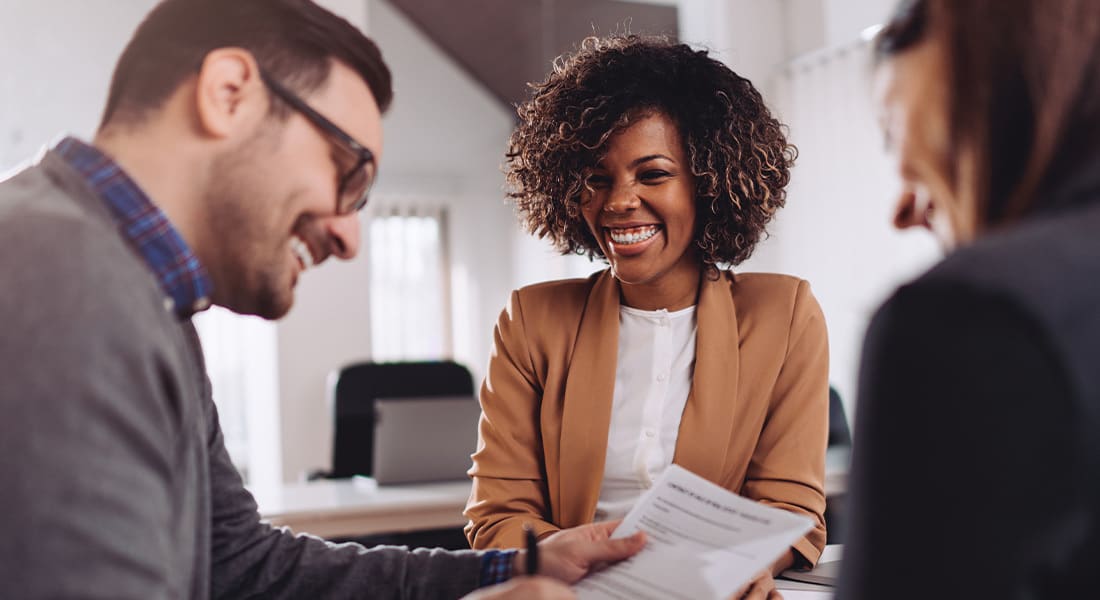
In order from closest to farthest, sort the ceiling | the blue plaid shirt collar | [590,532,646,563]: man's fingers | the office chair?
the blue plaid shirt collar
[590,532,646,563]: man's fingers
the office chair
the ceiling

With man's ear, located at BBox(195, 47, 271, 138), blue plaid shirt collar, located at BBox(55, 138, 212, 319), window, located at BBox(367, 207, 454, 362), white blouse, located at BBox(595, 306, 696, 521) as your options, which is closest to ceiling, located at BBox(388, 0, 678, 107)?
window, located at BBox(367, 207, 454, 362)

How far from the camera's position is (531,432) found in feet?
5.48

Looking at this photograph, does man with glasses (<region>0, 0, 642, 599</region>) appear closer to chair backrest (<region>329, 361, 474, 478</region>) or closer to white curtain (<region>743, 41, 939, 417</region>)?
chair backrest (<region>329, 361, 474, 478</region>)

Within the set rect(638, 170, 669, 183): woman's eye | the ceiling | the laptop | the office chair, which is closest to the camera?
rect(638, 170, 669, 183): woman's eye

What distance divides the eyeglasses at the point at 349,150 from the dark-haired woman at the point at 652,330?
2.18 feet

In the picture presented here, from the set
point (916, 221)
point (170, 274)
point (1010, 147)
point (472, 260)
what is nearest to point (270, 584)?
point (170, 274)

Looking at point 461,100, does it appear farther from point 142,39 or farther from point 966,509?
point 966,509

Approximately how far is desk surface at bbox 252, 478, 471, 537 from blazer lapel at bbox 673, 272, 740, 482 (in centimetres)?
142

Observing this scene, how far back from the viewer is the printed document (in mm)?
1066

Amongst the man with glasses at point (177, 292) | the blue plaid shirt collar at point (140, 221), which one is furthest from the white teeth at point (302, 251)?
the blue plaid shirt collar at point (140, 221)

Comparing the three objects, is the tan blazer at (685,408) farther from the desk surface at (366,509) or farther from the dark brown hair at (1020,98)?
the desk surface at (366,509)

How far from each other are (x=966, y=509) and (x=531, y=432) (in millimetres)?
1158

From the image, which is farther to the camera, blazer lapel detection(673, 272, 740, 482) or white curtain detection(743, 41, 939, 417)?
white curtain detection(743, 41, 939, 417)

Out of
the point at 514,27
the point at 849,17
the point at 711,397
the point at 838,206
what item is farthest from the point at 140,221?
the point at 514,27
